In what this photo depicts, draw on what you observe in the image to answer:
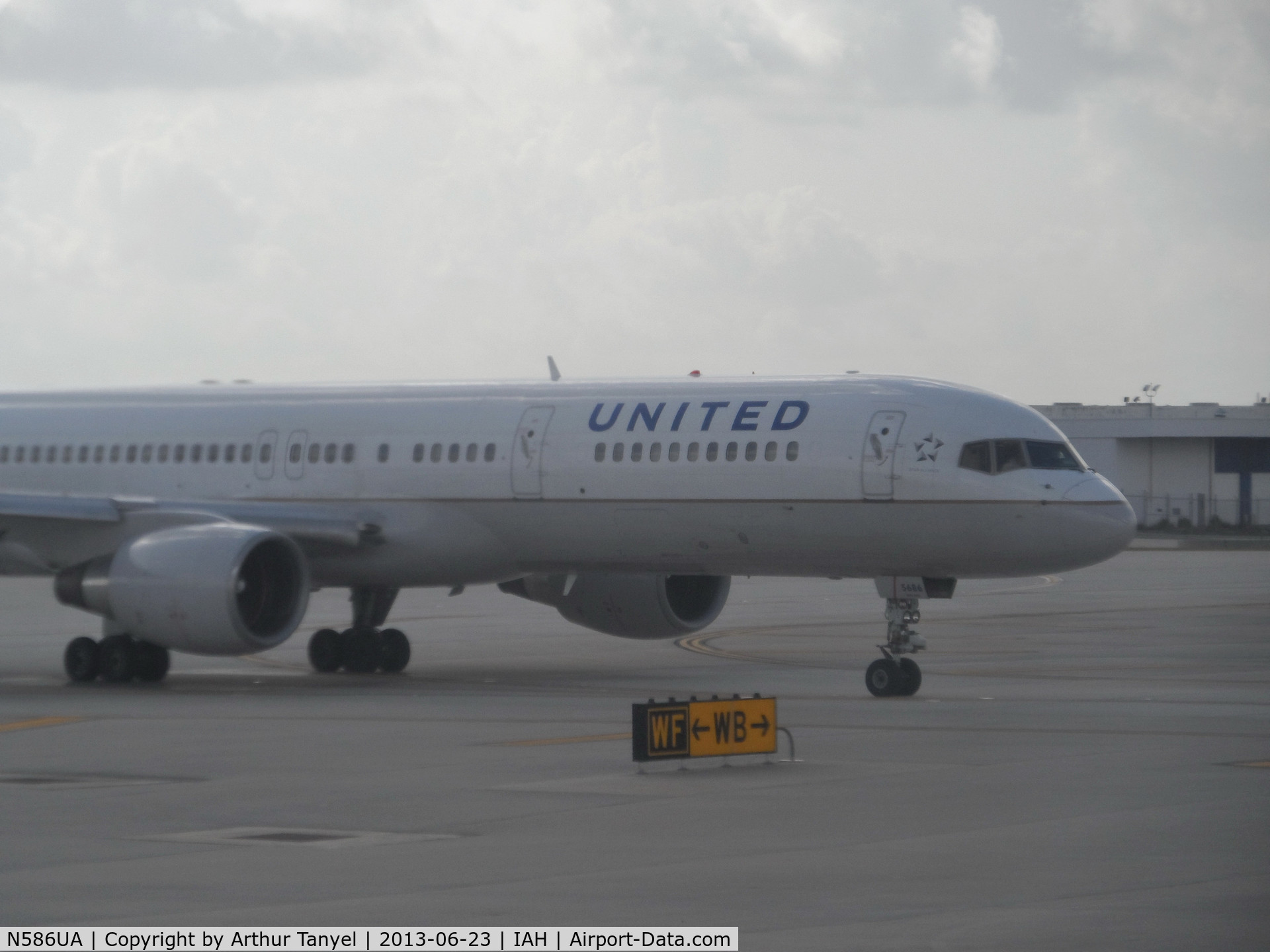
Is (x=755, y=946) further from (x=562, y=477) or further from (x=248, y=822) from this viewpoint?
(x=562, y=477)

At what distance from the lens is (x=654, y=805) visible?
50.5 feet

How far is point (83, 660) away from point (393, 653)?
452cm

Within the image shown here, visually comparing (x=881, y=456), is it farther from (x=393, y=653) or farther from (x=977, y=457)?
(x=393, y=653)

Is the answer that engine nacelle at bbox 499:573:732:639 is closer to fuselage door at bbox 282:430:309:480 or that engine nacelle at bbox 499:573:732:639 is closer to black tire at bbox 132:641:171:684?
fuselage door at bbox 282:430:309:480

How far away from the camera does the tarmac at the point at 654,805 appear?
11305 millimetres

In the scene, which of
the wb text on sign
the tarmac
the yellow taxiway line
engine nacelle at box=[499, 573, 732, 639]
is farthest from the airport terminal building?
the wb text on sign

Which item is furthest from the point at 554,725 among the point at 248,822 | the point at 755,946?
the point at 755,946

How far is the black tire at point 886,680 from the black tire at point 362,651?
8.32 metres

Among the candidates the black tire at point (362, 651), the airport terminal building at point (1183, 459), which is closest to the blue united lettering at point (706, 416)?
the black tire at point (362, 651)

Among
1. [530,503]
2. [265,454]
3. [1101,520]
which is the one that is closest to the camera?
[1101,520]

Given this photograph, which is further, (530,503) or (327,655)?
(327,655)

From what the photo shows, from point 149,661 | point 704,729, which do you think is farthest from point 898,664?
point 149,661

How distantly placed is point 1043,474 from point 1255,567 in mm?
41615

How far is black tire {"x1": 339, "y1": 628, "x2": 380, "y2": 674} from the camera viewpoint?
2972cm
